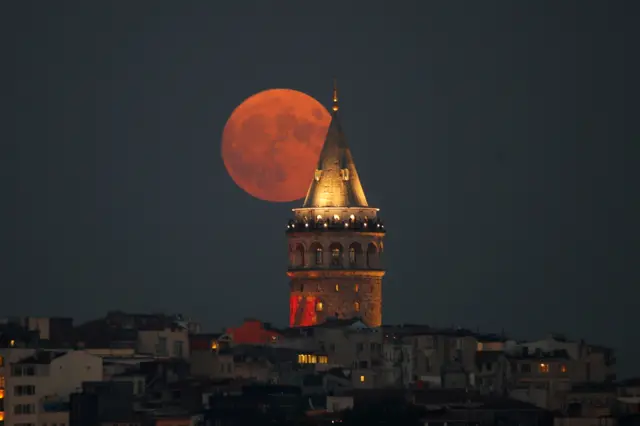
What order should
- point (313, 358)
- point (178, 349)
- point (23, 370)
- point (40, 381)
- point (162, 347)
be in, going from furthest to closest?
point (313, 358) → point (162, 347) → point (178, 349) → point (23, 370) → point (40, 381)

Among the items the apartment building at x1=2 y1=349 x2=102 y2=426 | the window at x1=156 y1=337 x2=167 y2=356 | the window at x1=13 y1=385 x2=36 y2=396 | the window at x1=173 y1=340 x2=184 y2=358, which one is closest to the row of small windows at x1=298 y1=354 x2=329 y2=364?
the window at x1=173 y1=340 x2=184 y2=358

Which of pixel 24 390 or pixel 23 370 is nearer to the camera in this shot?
pixel 24 390

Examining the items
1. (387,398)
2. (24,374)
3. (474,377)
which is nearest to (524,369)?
(474,377)

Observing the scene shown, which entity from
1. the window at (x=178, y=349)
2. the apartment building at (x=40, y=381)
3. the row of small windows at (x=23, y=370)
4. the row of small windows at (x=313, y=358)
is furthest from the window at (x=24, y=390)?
the row of small windows at (x=313, y=358)

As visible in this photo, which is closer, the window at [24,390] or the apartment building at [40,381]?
the apartment building at [40,381]

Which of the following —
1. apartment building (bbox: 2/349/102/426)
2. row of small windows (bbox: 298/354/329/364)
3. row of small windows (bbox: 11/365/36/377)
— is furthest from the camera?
row of small windows (bbox: 298/354/329/364)

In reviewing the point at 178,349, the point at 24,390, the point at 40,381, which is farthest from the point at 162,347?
the point at 24,390

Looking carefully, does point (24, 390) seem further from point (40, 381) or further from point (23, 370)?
point (23, 370)

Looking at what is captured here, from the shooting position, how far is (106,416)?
558 feet

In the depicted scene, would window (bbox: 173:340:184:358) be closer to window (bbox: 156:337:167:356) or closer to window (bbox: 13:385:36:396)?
window (bbox: 156:337:167:356)

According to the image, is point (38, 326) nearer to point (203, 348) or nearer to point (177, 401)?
point (203, 348)

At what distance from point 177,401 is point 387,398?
863 cm

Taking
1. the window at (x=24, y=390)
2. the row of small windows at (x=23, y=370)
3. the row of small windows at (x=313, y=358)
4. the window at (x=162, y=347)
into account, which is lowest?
the window at (x=24, y=390)

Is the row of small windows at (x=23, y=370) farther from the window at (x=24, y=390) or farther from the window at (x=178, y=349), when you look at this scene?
the window at (x=178, y=349)
